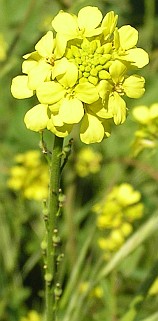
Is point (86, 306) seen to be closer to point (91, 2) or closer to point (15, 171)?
point (15, 171)

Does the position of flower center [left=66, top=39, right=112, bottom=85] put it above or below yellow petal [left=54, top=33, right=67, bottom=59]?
below

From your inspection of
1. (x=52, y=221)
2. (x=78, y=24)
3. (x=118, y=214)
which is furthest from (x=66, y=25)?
(x=118, y=214)

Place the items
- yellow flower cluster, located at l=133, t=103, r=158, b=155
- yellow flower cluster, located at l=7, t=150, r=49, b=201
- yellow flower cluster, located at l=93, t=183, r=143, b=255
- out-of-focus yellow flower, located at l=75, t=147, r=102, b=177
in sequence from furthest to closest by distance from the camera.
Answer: out-of-focus yellow flower, located at l=75, t=147, r=102, b=177 → yellow flower cluster, located at l=7, t=150, r=49, b=201 → yellow flower cluster, located at l=93, t=183, r=143, b=255 → yellow flower cluster, located at l=133, t=103, r=158, b=155

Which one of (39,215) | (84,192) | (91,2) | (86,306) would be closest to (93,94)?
(86,306)

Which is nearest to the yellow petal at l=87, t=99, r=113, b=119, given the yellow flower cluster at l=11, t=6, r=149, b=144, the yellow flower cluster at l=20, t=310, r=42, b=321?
the yellow flower cluster at l=11, t=6, r=149, b=144

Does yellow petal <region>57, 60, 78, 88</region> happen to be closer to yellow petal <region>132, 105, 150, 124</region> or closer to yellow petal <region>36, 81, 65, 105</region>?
yellow petal <region>36, 81, 65, 105</region>

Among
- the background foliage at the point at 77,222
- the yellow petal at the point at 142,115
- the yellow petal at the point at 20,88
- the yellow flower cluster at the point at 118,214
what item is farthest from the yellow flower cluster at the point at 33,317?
the yellow petal at the point at 20,88

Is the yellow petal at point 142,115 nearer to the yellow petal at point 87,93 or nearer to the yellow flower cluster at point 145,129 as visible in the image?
the yellow flower cluster at point 145,129
